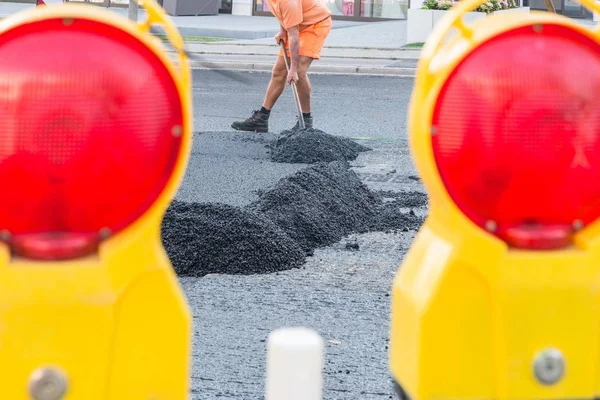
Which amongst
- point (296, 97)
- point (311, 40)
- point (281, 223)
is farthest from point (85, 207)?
point (311, 40)

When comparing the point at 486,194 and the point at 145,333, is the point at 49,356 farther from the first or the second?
the point at 486,194

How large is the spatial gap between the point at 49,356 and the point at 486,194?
2.75 ft

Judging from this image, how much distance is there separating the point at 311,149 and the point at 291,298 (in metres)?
4.09

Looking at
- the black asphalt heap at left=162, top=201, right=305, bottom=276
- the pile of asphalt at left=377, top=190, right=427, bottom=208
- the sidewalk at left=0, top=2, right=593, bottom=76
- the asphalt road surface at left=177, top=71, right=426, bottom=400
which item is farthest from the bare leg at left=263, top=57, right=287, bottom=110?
the black asphalt heap at left=162, top=201, right=305, bottom=276

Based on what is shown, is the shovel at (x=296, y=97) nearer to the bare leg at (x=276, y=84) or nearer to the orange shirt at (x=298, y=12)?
the bare leg at (x=276, y=84)

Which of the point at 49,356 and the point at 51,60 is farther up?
the point at 51,60

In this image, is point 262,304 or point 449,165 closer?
point 449,165

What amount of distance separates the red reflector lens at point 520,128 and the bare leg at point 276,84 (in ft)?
30.0

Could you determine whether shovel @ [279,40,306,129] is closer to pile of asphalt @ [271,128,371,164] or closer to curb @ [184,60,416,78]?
pile of asphalt @ [271,128,371,164]

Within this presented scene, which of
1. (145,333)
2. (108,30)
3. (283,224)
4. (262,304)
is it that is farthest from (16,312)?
(283,224)

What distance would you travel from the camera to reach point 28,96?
→ 1877 millimetres

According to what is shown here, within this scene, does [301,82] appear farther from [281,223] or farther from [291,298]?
[291,298]

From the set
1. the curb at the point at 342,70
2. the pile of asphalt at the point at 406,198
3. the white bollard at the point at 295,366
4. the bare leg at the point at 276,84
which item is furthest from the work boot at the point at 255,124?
the white bollard at the point at 295,366

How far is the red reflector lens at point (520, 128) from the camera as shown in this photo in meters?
2.00
